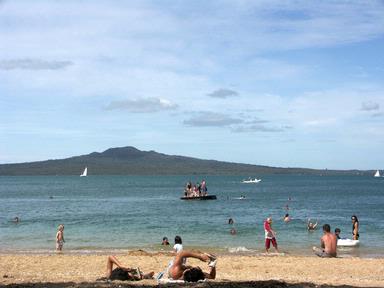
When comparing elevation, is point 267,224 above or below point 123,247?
above

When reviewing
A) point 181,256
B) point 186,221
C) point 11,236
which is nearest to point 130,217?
point 186,221

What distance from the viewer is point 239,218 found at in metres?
42.5

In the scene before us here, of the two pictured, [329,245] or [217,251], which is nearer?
[329,245]

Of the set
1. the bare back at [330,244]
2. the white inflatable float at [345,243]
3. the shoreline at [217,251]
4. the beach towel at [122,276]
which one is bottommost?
the shoreline at [217,251]

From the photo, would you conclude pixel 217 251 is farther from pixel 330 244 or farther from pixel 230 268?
pixel 230 268

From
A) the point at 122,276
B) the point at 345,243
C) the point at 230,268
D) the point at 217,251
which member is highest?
the point at 122,276

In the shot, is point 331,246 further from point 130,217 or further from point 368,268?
point 130,217

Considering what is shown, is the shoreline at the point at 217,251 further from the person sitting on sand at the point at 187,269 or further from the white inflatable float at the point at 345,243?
the person sitting on sand at the point at 187,269

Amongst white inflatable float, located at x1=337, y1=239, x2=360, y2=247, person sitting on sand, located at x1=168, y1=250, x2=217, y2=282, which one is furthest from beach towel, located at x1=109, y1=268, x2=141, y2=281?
white inflatable float, located at x1=337, y1=239, x2=360, y2=247

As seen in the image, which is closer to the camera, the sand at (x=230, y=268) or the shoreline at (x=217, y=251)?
the sand at (x=230, y=268)

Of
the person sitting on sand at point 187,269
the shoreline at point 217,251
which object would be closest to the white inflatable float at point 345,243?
the shoreline at point 217,251

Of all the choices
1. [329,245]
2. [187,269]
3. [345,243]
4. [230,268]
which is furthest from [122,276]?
[345,243]

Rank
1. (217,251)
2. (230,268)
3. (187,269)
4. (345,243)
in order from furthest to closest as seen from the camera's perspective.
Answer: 1. (345,243)
2. (217,251)
3. (230,268)
4. (187,269)

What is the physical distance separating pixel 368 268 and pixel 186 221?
76.5 ft
